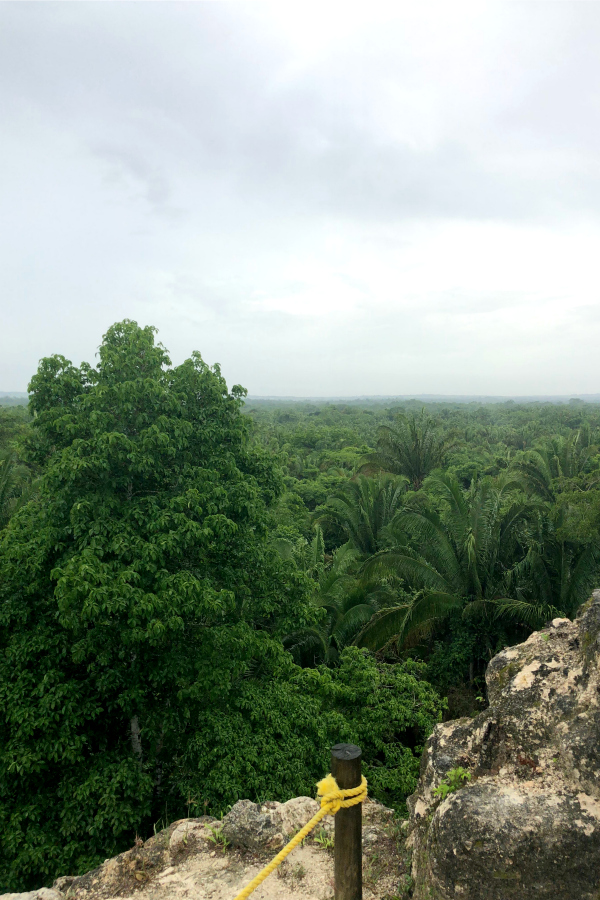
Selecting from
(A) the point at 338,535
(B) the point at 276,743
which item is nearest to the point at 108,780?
(B) the point at 276,743

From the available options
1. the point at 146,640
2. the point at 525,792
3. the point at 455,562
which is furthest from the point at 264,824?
the point at 455,562

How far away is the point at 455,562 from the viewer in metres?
11.0

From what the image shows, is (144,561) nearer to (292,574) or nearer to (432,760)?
(292,574)

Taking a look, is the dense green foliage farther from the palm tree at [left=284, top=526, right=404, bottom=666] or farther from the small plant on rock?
the small plant on rock

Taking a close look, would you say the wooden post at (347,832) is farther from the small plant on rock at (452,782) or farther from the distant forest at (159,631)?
the distant forest at (159,631)

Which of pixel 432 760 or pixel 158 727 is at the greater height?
pixel 432 760

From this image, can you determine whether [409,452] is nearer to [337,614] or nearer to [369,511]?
[369,511]

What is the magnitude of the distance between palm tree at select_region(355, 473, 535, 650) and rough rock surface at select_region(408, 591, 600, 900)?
626 centimetres

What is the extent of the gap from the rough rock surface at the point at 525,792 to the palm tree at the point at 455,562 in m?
6.26

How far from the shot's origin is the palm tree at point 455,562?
409 inches

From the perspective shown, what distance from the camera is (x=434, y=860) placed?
10.2 feet

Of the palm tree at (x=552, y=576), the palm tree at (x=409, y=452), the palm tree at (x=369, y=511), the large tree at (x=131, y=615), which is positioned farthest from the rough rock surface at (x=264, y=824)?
the palm tree at (x=409, y=452)

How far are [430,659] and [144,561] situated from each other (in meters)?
7.38

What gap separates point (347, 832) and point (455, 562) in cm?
847
